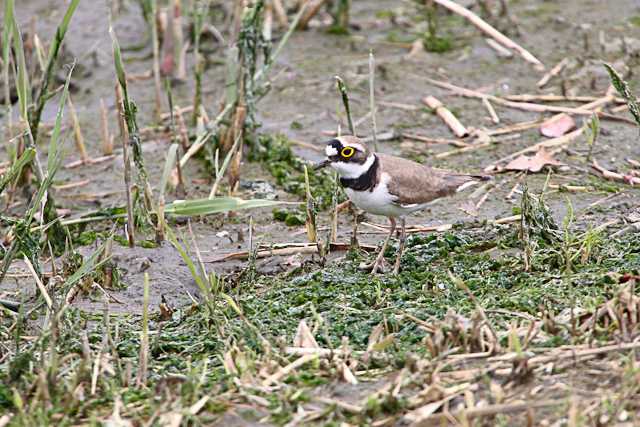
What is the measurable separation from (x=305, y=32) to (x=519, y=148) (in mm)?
2928

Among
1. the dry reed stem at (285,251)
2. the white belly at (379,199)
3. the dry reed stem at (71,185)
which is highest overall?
the white belly at (379,199)

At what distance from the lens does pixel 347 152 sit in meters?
6.16

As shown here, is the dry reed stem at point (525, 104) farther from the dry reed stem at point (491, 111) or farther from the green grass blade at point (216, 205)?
the green grass blade at point (216, 205)

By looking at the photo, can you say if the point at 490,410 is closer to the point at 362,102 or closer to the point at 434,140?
the point at 434,140

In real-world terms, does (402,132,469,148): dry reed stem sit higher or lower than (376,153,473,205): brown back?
lower

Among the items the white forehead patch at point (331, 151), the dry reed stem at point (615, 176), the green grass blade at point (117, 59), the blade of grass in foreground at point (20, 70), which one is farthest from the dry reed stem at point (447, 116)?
the blade of grass in foreground at point (20, 70)

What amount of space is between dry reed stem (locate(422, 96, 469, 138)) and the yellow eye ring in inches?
91.3

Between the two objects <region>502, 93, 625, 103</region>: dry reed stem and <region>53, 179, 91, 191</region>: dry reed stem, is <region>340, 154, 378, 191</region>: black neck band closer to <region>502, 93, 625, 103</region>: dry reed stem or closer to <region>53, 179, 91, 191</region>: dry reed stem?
<region>53, 179, 91, 191</region>: dry reed stem

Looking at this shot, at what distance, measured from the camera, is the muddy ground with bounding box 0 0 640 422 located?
6.90 meters

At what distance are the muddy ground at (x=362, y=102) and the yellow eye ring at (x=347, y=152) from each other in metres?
0.73

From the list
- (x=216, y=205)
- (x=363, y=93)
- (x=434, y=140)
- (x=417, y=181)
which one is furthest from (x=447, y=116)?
(x=216, y=205)

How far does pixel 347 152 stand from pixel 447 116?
253 cm

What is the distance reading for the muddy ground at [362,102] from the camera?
6902 mm

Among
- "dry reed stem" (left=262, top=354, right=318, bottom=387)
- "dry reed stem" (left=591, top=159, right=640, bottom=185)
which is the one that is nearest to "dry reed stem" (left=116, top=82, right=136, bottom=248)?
"dry reed stem" (left=262, top=354, right=318, bottom=387)
